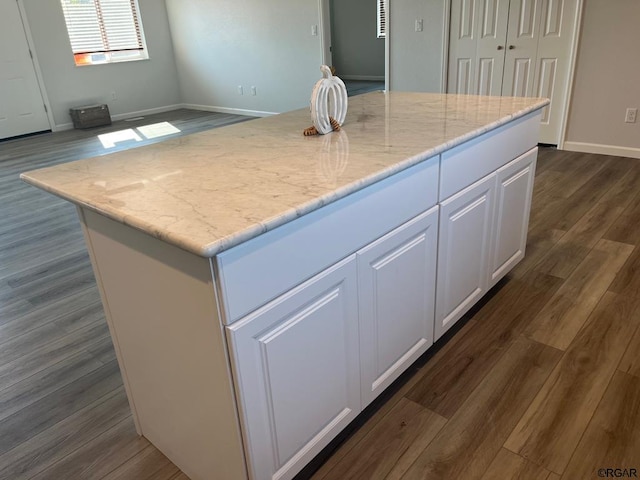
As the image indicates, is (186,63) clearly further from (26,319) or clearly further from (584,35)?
(26,319)

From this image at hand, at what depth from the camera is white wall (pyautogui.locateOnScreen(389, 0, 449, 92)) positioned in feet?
16.9

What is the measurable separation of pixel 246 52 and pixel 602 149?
4.71 m

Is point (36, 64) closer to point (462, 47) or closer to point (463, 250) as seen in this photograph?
point (462, 47)

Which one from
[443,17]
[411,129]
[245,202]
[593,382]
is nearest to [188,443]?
[245,202]

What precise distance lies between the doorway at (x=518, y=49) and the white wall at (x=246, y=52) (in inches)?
72.9

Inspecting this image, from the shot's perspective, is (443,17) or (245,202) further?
(443,17)

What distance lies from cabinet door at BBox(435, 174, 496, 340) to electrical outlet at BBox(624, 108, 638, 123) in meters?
3.10

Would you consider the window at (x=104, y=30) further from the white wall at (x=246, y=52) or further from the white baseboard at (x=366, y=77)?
the white baseboard at (x=366, y=77)

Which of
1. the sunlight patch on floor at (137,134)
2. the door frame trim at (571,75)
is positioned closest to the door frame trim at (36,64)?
the sunlight patch on floor at (137,134)

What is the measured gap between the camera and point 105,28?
7.07m

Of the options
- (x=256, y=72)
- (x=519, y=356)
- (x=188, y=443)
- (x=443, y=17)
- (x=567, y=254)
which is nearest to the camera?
(x=188, y=443)

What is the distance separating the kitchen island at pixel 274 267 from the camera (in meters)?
1.12

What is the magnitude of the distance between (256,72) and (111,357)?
5585mm

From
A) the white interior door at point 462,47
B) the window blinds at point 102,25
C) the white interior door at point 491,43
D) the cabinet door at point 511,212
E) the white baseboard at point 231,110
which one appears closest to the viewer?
the cabinet door at point 511,212
